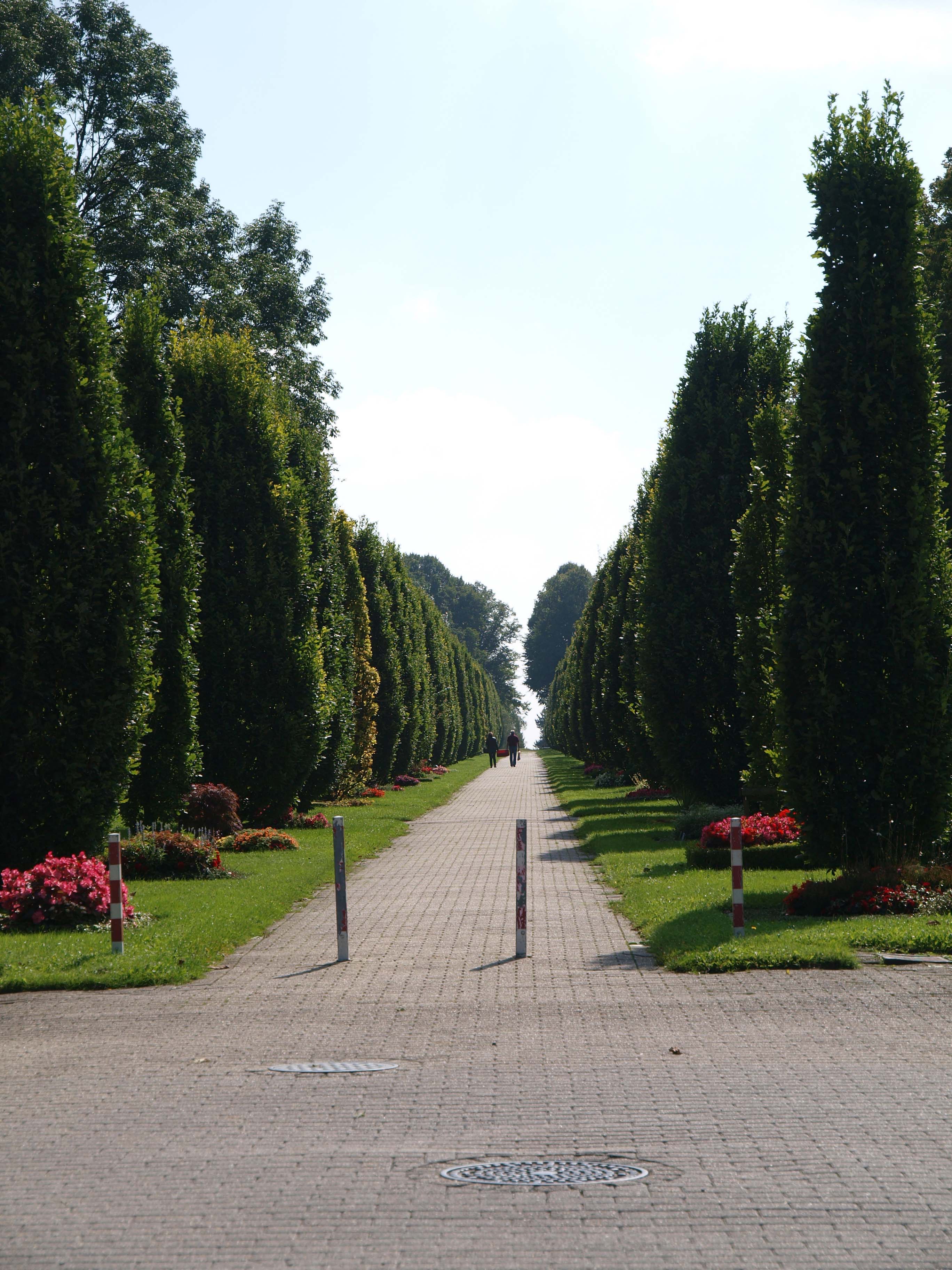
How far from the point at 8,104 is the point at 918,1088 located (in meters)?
13.8

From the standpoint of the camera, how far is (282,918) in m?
13.3

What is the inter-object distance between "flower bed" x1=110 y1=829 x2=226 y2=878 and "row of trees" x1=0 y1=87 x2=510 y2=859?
31.4 inches

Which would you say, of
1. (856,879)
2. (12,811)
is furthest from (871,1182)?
(12,811)

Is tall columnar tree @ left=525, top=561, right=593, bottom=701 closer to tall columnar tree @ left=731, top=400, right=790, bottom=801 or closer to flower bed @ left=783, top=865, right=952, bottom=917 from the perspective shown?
tall columnar tree @ left=731, top=400, right=790, bottom=801

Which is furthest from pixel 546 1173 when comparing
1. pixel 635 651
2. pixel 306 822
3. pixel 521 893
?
pixel 635 651

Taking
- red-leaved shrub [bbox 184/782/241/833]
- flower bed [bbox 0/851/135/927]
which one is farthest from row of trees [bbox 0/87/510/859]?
red-leaved shrub [bbox 184/782/241/833]

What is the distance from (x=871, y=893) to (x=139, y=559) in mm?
8308

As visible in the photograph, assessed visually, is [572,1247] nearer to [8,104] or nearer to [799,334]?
[799,334]

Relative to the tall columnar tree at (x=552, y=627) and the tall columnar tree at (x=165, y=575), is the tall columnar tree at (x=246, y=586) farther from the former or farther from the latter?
the tall columnar tree at (x=552, y=627)

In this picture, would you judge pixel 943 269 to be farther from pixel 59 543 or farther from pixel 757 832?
pixel 59 543

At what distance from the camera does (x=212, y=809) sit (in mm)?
20078

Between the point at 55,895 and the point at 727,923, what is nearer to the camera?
the point at 727,923

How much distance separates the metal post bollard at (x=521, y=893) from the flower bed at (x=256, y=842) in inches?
391

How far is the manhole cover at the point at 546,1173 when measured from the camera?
4.91 m
